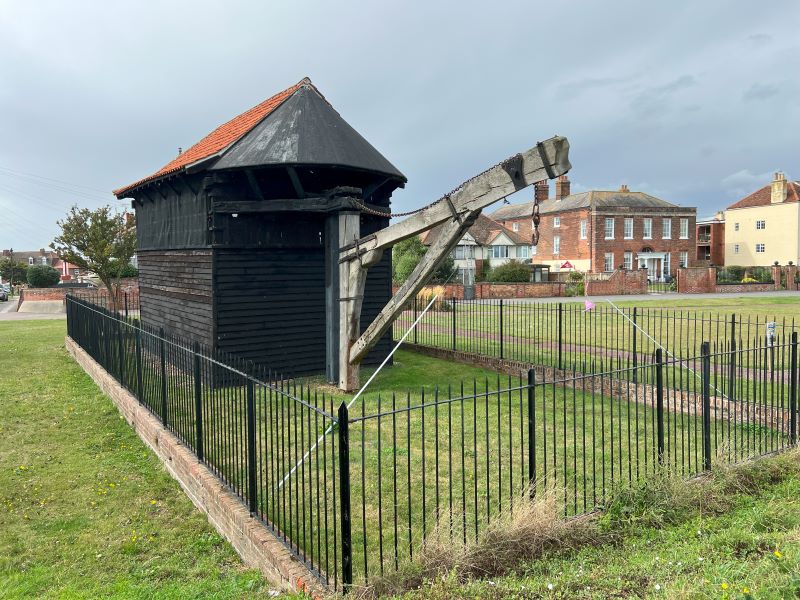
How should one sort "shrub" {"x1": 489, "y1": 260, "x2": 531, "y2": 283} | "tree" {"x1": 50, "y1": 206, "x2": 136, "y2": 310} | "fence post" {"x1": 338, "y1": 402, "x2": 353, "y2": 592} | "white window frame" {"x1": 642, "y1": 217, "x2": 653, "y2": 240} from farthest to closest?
"white window frame" {"x1": 642, "y1": 217, "x2": 653, "y2": 240} < "shrub" {"x1": 489, "y1": 260, "x2": 531, "y2": 283} < "tree" {"x1": 50, "y1": 206, "x2": 136, "y2": 310} < "fence post" {"x1": 338, "y1": 402, "x2": 353, "y2": 592}

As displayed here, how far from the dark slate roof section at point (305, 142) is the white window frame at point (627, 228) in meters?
47.8

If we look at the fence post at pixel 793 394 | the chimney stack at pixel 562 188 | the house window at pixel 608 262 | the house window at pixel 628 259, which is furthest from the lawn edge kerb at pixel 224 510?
the chimney stack at pixel 562 188

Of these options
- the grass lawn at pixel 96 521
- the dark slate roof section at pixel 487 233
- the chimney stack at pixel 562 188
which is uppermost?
the chimney stack at pixel 562 188

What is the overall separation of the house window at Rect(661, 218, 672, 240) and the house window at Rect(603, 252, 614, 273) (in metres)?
6.05

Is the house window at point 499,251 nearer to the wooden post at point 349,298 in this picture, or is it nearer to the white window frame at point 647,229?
the white window frame at point 647,229

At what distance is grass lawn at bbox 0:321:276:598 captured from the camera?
4.98 metres

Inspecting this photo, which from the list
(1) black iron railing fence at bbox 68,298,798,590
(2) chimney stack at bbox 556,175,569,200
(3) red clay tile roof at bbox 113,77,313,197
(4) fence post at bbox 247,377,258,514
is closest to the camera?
(1) black iron railing fence at bbox 68,298,798,590

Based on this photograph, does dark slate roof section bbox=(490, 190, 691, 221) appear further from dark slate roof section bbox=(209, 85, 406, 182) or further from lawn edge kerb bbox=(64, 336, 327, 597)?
lawn edge kerb bbox=(64, 336, 327, 597)

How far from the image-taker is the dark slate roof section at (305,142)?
10883mm

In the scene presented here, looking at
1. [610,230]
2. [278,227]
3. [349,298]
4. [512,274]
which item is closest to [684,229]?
[610,230]

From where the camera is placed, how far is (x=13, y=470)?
759 cm

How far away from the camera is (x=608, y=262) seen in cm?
5556

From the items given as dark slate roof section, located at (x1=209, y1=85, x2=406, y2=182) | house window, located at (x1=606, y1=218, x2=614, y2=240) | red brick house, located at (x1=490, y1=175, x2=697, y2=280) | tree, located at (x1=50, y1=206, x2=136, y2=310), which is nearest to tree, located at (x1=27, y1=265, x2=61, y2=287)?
tree, located at (x1=50, y1=206, x2=136, y2=310)

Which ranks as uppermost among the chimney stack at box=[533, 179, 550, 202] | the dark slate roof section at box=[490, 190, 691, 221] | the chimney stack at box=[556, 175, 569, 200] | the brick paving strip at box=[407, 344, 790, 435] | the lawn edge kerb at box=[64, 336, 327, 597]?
the chimney stack at box=[556, 175, 569, 200]
